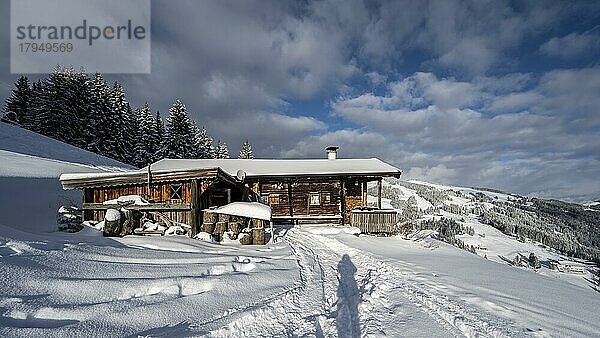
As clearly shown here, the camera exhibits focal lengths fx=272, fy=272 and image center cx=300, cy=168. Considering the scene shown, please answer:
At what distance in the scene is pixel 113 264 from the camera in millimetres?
5152

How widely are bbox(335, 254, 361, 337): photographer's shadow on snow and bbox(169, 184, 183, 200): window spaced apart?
720 cm

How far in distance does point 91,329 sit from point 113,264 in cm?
232

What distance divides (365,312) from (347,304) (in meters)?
0.44

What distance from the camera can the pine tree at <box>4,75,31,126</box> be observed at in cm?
3919

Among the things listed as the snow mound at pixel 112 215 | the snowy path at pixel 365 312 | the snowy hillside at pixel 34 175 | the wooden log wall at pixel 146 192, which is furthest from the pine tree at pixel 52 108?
the snowy path at pixel 365 312

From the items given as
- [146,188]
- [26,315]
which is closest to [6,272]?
[26,315]

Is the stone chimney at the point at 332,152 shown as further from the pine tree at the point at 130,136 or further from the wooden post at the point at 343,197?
the pine tree at the point at 130,136

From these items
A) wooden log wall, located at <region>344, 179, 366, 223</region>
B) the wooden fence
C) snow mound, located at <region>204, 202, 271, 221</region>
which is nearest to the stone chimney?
wooden log wall, located at <region>344, 179, 366, 223</region>

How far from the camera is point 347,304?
17.0ft

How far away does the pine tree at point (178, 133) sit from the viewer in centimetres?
3709

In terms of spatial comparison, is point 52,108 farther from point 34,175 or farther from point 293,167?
point 293,167

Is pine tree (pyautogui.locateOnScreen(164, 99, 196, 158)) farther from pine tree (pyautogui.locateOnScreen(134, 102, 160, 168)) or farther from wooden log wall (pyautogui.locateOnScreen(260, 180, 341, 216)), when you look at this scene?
wooden log wall (pyautogui.locateOnScreen(260, 180, 341, 216))

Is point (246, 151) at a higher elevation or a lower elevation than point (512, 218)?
higher

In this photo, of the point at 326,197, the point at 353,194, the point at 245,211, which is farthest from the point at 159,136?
the point at 245,211
